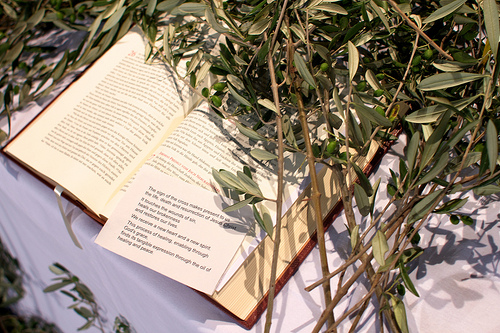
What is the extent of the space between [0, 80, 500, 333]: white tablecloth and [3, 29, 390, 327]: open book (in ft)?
0.11

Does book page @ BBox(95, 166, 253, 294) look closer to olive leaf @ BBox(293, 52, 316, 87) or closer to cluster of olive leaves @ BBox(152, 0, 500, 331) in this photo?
cluster of olive leaves @ BBox(152, 0, 500, 331)

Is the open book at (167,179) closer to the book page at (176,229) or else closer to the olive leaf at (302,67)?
the book page at (176,229)

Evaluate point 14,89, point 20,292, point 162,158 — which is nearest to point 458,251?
point 162,158

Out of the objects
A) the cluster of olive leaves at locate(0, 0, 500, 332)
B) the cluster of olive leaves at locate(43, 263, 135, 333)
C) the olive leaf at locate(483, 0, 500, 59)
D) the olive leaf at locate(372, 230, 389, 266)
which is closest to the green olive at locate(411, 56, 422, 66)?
the cluster of olive leaves at locate(0, 0, 500, 332)

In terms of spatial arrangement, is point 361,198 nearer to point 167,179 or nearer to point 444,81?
point 444,81

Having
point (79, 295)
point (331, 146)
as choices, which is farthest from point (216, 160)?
point (79, 295)

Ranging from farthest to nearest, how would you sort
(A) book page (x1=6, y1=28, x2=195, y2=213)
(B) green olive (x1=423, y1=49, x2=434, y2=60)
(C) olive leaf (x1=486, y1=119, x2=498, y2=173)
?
1. (A) book page (x1=6, y1=28, x2=195, y2=213)
2. (B) green olive (x1=423, y1=49, x2=434, y2=60)
3. (C) olive leaf (x1=486, y1=119, x2=498, y2=173)

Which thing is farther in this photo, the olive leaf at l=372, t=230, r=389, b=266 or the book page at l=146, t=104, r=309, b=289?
the book page at l=146, t=104, r=309, b=289

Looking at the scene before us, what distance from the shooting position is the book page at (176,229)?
19.1 inches

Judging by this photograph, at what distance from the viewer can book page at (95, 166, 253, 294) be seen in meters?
0.48

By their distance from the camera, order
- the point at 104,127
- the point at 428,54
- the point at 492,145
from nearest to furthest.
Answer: the point at 492,145 → the point at 428,54 → the point at 104,127

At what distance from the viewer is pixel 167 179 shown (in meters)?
0.53

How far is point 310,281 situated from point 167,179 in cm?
26

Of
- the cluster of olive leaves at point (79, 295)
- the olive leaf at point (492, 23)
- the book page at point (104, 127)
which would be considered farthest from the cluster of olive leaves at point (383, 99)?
the cluster of olive leaves at point (79, 295)
